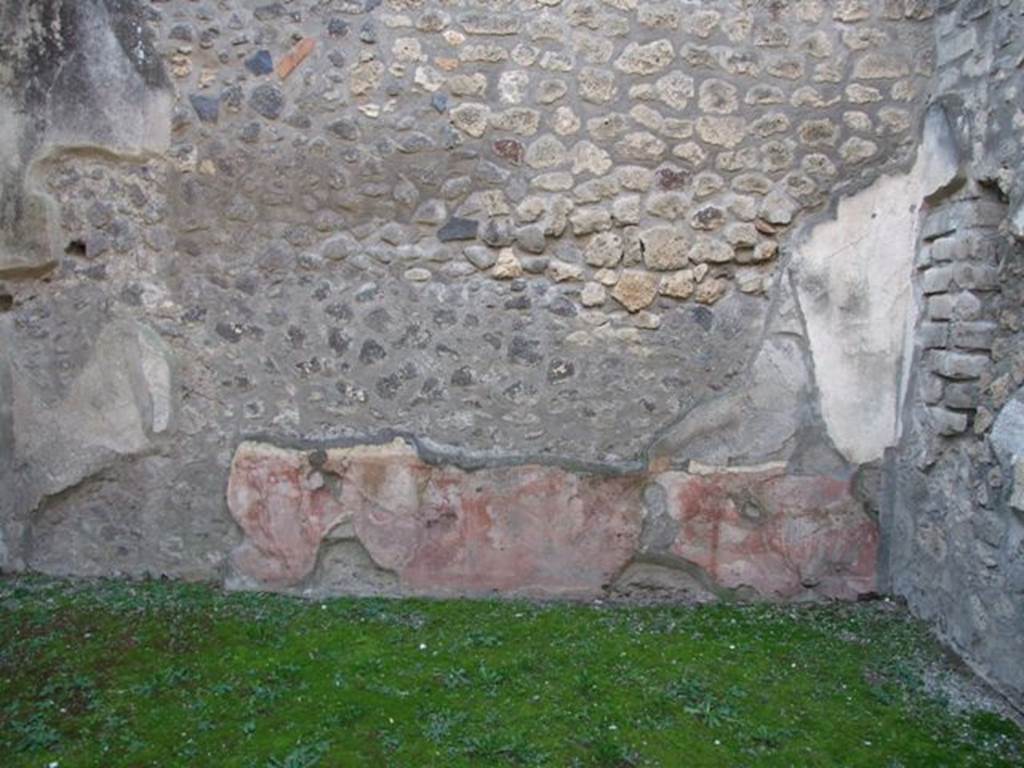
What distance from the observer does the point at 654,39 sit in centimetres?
376

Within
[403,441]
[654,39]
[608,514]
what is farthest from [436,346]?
[654,39]

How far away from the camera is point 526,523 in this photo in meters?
3.82

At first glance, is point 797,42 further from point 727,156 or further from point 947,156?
point 947,156

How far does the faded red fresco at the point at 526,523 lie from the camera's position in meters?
3.81

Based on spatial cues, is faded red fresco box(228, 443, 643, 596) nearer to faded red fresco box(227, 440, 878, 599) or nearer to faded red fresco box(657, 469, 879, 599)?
faded red fresco box(227, 440, 878, 599)

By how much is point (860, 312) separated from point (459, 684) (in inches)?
88.1

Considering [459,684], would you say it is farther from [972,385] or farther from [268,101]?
[268,101]

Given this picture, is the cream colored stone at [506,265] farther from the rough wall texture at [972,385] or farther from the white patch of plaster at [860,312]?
the rough wall texture at [972,385]

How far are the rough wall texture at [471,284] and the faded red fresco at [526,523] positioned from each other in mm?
13

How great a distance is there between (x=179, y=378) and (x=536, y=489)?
1.60 m

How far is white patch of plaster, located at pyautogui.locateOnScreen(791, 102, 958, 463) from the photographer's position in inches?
148

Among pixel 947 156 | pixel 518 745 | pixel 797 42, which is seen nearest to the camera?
pixel 518 745

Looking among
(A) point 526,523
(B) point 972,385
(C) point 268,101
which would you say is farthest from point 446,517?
(B) point 972,385

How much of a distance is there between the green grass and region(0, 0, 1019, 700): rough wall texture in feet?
0.94
